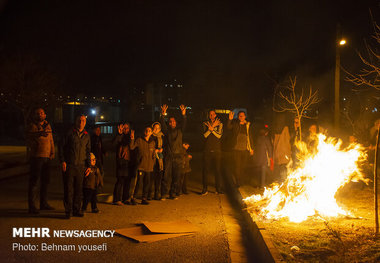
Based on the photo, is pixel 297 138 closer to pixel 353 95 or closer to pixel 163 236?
pixel 163 236

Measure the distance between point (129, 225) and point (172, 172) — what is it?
109 inches

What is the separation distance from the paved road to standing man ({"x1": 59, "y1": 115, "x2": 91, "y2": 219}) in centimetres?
33

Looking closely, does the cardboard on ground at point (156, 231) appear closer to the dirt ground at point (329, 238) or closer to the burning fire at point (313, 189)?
the dirt ground at point (329, 238)

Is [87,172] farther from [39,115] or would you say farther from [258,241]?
[258,241]

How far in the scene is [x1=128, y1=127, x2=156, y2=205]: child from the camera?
8562 mm

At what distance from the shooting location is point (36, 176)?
7.45 m

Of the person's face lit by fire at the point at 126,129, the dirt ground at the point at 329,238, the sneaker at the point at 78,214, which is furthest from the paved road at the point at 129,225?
the person's face lit by fire at the point at 126,129

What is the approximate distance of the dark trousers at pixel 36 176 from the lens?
7.35 metres

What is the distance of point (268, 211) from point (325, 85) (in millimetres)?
11207

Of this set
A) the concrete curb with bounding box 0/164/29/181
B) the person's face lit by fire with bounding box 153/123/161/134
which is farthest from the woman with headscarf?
the concrete curb with bounding box 0/164/29/181

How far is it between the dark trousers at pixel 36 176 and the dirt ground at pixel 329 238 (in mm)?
4514

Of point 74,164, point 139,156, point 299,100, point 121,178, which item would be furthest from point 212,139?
point 299,100

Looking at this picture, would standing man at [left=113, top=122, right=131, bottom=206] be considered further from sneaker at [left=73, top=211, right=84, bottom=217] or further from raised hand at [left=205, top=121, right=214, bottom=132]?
raised hand at [left=205, top=121, right=214, bottom=132]

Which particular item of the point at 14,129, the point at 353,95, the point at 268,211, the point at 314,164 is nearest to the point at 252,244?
the point at 268,211
